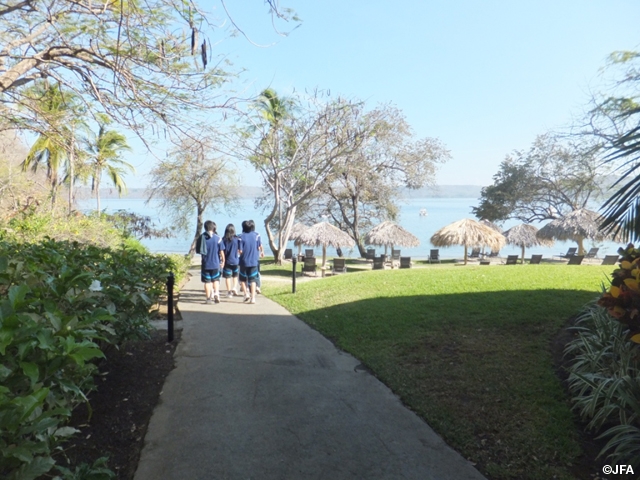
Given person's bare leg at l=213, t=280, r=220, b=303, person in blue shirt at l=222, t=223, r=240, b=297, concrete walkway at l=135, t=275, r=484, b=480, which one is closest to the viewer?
concrete walkway at l=135, t=275, r=484, b=480

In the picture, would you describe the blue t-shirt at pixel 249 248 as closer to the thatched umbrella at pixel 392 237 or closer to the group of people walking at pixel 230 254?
the group of people walking at pixel 230 254

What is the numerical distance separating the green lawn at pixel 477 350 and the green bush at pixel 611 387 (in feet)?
0.67

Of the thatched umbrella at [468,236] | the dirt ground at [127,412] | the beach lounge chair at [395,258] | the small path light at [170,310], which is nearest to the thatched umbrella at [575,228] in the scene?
the thatched umbrella at [468,236]

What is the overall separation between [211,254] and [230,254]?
0.70m

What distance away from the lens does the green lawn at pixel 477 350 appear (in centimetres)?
360

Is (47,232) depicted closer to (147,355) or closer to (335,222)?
(147,355)

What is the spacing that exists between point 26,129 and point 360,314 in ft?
20.5

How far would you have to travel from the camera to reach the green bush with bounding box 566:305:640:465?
3304 millimetres

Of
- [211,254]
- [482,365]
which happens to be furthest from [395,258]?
[482,365]

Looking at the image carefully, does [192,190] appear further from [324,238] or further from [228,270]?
[228,270]

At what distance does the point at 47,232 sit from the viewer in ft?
29.0

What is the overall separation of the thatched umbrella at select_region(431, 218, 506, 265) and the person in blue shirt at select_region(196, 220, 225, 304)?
17.5 meters

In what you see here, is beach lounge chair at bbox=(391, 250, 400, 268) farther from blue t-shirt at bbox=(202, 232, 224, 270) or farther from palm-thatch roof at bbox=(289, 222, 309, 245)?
blue t-shirt at bbox=(202, 232, 224, 270)

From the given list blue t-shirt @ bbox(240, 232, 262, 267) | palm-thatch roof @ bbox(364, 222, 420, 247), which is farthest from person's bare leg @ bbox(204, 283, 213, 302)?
palm-thatch roof @ bbox(364, 222, 420, 247)
